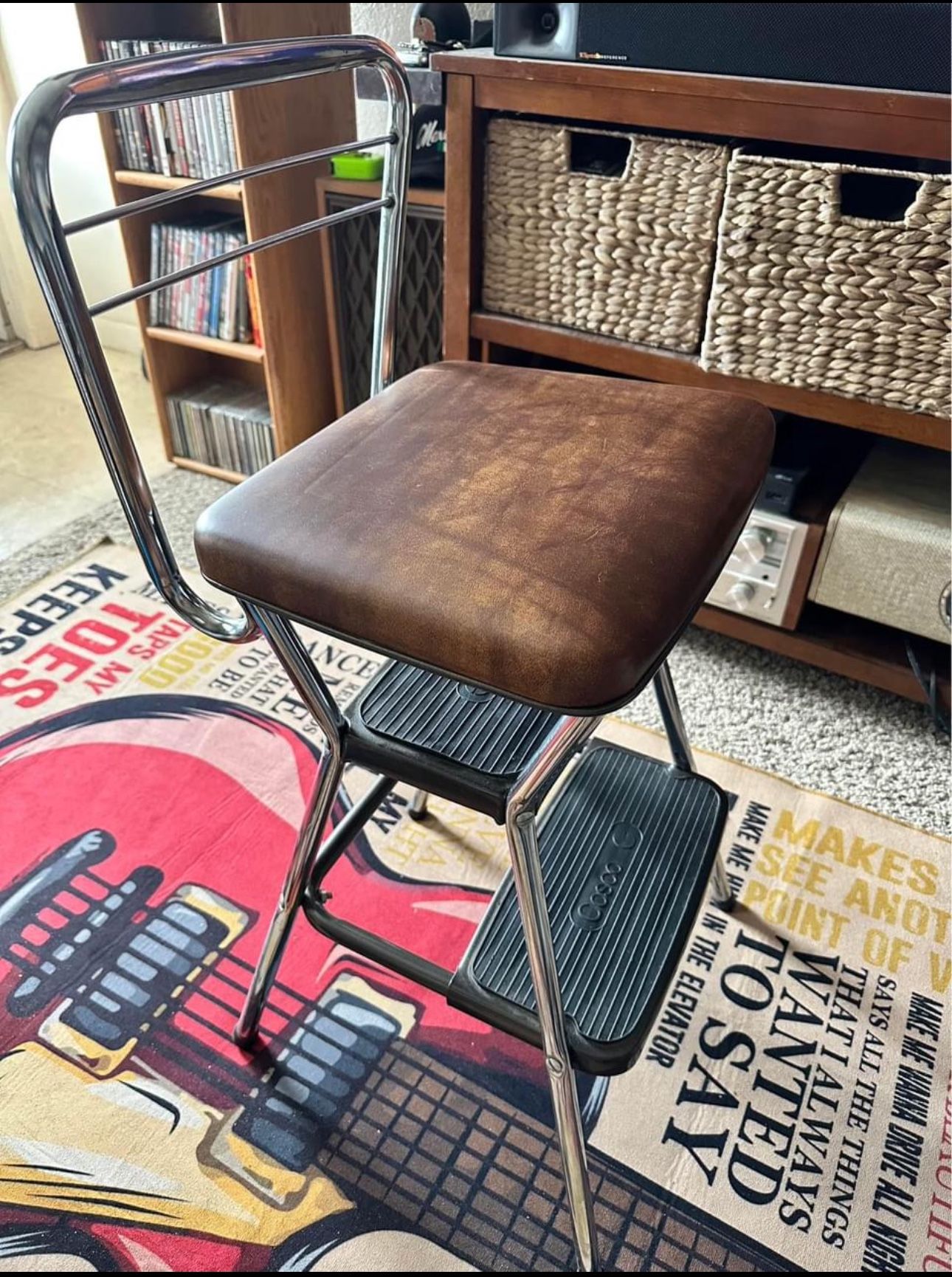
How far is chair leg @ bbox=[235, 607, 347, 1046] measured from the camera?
687 millimetres

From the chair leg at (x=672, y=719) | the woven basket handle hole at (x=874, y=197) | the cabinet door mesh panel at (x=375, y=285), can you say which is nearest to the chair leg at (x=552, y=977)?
the chair leg at (x=672, y=719)

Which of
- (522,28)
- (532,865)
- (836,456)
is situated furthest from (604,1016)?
(522,28)

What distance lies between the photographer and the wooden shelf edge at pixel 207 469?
6.18 ft

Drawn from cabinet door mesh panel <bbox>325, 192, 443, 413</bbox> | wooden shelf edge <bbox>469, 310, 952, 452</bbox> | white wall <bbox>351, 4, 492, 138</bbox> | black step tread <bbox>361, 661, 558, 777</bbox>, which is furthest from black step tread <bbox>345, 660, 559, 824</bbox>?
white wall <bbox>351, 4, 492, 138</bbox>

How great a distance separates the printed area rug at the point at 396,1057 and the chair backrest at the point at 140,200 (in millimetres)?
500

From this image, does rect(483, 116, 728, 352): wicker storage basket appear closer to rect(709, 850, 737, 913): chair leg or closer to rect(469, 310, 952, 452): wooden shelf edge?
rect(469, 310, 952, 452): wooden shelf edge

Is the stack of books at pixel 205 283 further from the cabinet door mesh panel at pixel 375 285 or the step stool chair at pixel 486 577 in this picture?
the step stool chair at pixel 486 577

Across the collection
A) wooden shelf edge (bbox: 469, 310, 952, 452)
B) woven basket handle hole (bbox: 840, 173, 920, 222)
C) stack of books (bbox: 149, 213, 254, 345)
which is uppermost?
woven basket handle hole (bbox: 840, 173, 920, 222)

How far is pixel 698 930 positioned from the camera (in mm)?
1043

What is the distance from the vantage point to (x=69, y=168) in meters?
2.20

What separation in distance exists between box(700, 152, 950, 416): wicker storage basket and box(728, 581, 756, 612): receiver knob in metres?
0.30

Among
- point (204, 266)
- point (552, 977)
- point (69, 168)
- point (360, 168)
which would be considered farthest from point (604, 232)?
point (69, 168)

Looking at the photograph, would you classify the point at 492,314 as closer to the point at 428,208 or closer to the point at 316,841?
the point at 428,208

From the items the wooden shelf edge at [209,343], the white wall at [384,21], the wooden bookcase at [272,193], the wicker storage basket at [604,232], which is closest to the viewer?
the wicker storage basket at [604,232]
